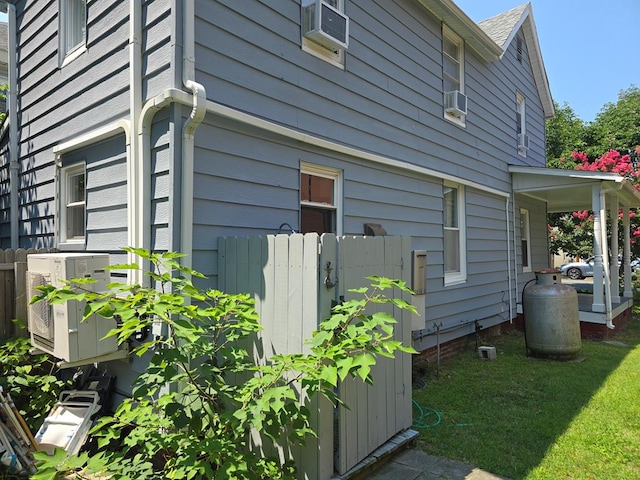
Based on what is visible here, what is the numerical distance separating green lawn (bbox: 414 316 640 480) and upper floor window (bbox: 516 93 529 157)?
17.2 feet

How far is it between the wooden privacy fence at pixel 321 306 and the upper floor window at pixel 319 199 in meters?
1.24

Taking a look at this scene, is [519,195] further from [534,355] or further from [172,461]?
[172,461]

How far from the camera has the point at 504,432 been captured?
4.07 m

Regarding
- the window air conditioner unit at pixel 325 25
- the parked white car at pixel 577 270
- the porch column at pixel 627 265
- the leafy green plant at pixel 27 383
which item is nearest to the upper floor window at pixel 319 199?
the window air conditioner unit at pixel 325 25

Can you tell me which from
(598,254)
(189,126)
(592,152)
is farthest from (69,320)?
(592,152)

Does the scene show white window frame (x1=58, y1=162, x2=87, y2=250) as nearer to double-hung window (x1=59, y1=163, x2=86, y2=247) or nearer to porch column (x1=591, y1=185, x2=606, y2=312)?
double-hung window (x1=59, y1=163, x2=86, y2=247)

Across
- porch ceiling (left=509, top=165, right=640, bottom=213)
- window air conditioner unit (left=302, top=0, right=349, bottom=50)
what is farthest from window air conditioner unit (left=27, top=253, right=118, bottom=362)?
porch ceiling (left=509, top=165, right=640, bottom=213)

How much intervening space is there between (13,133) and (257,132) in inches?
164

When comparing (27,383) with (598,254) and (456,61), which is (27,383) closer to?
(456,61)

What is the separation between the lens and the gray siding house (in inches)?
141

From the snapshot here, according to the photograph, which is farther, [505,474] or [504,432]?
[504,432]

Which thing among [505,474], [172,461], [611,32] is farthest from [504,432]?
[611,32]

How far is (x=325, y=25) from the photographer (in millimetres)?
4652

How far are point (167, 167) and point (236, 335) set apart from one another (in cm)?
148
